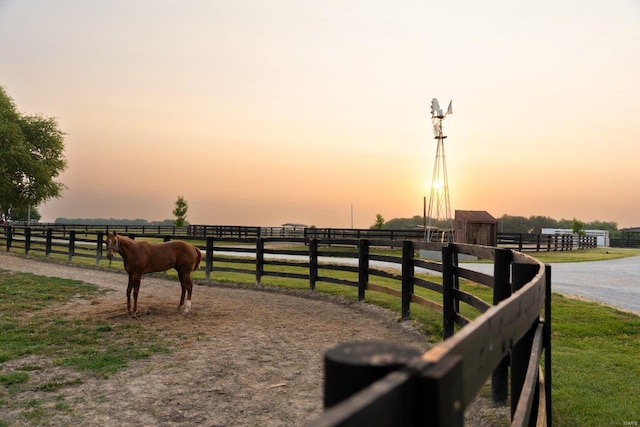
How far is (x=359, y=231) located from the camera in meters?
32.5

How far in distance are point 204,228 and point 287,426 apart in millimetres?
37547

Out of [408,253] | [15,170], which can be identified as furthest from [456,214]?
[15,170]

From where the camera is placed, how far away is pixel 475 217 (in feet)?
83.1

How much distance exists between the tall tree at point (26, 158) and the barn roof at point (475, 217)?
34090 mm

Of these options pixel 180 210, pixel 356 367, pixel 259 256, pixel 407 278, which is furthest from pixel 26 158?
pixel 356 367

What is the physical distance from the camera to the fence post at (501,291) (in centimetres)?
414

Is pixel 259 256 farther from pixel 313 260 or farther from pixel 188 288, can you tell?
pixel 188 288

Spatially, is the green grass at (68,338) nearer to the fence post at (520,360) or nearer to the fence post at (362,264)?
the fence post at (520,360)

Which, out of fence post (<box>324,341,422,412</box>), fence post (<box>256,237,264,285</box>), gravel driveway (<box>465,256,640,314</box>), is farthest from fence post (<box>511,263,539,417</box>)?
fence post (<box>256,237,264,285</box>)

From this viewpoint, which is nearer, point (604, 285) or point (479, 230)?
point (604, 285)

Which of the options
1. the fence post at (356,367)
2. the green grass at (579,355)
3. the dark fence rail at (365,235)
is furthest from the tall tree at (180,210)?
the fence post at (356,367)

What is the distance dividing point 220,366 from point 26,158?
131ft

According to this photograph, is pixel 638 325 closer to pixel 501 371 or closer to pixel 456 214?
pixel 501 371

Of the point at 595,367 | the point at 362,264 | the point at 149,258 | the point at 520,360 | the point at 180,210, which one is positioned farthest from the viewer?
the point at 180,210
